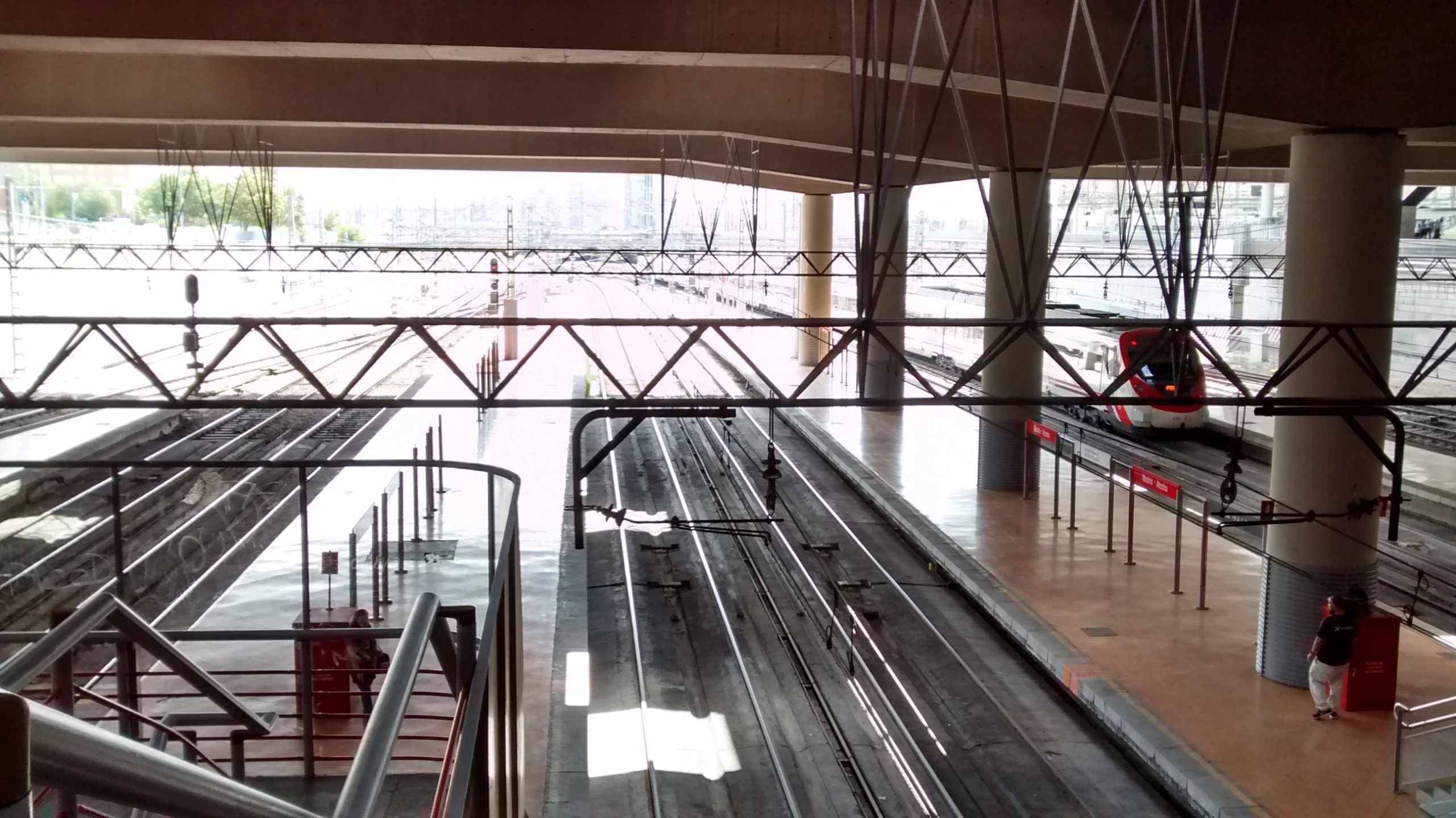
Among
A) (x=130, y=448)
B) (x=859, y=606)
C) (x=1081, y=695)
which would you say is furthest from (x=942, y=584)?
(x=130, y=448)

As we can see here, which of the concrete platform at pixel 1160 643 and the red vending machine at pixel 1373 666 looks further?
the red vending machine at pixel 1373 666

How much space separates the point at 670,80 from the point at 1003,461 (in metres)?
6.82

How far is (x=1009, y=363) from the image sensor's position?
47.9 feet

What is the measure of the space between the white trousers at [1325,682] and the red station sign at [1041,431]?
16.1ft

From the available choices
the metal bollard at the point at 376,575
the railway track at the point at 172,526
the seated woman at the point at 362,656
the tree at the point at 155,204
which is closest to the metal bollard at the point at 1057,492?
the metal bollard at the point at 376,575

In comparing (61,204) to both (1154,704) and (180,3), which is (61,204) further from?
(1154,704)

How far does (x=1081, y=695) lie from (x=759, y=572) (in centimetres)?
481

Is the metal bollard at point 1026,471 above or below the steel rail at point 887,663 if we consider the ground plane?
above

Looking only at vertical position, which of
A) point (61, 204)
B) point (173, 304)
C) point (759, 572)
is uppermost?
point (61, 204)

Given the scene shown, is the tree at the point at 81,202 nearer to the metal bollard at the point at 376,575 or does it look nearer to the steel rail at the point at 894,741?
the metal bollard at the point at 376,575

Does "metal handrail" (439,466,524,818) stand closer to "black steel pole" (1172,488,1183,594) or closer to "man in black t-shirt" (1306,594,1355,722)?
"man in black t-shirt" (1306,594,1355,722)

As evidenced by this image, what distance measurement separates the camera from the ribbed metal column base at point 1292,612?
8984mm

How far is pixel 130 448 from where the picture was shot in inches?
718

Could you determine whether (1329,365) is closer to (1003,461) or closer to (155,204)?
(1003,461)
